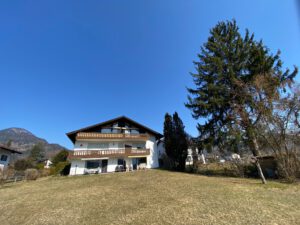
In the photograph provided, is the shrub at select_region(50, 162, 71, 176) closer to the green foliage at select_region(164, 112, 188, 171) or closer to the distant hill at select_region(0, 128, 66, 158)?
the green foliage at select_region(164, 112, 188, 171)

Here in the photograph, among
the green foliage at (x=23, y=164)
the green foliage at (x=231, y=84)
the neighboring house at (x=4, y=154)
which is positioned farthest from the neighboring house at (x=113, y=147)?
the green foliage at (x=23, y=164)

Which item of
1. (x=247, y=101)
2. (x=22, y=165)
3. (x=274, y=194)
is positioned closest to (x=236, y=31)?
(x=247, y=101)

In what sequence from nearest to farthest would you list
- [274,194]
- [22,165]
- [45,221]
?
[45,221] → [274,194] → [22,165]

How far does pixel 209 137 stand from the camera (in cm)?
1827

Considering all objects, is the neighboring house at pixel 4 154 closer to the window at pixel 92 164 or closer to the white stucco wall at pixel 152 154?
the window at pixel 92 164

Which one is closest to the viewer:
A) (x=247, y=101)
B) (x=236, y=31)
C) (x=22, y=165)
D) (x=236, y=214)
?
(x=236, y=214)

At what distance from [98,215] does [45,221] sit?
229 centimetres

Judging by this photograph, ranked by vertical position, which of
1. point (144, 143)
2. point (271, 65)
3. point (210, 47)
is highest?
point (210, 47)

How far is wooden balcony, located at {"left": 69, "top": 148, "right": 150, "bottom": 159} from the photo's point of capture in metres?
20.5

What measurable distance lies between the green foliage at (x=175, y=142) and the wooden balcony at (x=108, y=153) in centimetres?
420

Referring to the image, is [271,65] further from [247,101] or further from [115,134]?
[115,134]

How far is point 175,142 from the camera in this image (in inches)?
861

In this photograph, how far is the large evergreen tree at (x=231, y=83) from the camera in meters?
14.8

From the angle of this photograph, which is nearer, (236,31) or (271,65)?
(271,65)
